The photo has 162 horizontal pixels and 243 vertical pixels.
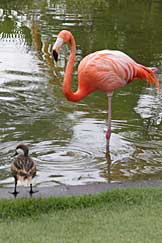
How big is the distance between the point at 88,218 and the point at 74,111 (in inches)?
160

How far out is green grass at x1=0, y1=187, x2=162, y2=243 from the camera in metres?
5.18

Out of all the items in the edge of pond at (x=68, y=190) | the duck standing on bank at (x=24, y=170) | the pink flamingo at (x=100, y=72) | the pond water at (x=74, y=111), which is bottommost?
the pond water at (x=74, y=111)

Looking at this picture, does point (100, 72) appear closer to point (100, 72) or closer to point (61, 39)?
point (100, 72)

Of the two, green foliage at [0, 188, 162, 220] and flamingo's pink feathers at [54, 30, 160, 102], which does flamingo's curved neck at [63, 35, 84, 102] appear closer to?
flamingo's pink feathers at [54, 30, 160, 102]

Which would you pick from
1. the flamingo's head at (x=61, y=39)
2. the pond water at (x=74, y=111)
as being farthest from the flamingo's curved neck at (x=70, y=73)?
the pond water at (x=74, y=111)

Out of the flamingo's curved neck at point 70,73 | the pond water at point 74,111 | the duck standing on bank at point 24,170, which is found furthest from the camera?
the flamingo's curved neck at point 70,73

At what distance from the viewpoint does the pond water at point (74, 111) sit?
24.7 ft

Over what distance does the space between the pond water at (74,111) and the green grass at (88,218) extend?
1143mm

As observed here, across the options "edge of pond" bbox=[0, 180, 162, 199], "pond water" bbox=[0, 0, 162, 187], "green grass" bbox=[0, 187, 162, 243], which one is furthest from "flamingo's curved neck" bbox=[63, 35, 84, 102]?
"green grass" bbox=[0, 187, 162, 243]

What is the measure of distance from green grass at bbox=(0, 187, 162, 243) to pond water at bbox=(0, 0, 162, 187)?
1143 millimetres

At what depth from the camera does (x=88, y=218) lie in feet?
18.3

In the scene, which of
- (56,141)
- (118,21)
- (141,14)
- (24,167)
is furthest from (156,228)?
(141,14)

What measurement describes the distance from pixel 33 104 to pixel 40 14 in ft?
27.5

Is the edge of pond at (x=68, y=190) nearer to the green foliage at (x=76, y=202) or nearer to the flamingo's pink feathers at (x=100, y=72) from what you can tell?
the green foliage at (x=76, y=202)
